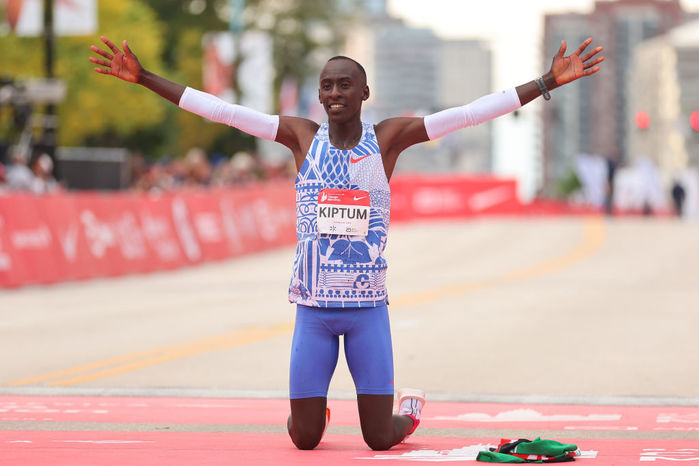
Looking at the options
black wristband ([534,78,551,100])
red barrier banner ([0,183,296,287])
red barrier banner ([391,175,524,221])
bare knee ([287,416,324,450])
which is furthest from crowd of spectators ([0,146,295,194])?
black wristband ([534,78,551,100])

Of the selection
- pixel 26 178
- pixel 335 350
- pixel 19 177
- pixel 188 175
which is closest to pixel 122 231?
pixel 26 178

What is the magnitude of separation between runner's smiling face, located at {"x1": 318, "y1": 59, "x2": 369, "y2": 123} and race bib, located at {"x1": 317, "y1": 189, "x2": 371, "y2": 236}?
0.37m

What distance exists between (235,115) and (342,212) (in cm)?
79

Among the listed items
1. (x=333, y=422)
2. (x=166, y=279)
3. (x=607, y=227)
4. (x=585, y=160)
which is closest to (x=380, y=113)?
(x=585, y=160)

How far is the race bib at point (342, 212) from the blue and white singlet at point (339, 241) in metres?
0.04

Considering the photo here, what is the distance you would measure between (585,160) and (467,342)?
50.5 metres

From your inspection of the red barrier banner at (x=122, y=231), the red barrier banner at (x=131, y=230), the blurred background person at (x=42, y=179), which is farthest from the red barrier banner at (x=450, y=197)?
the blurred background person at (x=42, y=179)

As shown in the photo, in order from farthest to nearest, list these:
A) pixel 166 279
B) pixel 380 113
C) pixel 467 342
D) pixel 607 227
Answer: pixel 380 113 < pixel 607 227 < pixel 166 279 < pixel 467 342

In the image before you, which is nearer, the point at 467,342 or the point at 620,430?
the point at 620,430

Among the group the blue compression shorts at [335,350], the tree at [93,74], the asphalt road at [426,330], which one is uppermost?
the tree at [93,74]

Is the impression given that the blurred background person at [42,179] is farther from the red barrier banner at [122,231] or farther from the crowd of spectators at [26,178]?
the red barrier banner at [122,231]

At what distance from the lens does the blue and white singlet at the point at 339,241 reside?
6.84 metres

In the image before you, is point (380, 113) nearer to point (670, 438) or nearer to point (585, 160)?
point (585, 160)

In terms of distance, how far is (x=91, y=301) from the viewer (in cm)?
1989
